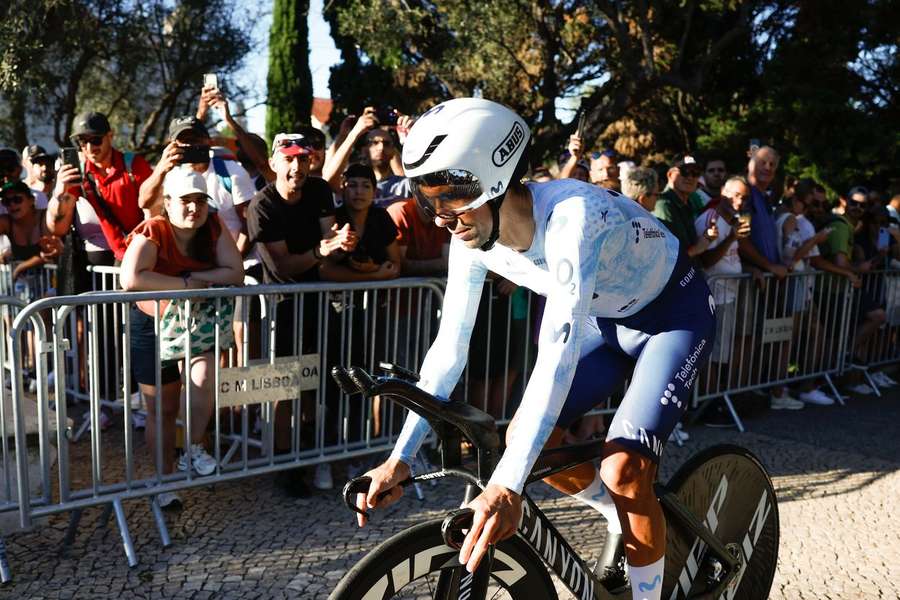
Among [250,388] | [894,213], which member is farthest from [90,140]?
[894,213]

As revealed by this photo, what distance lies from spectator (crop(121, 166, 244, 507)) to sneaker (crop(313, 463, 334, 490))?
69 centimetres

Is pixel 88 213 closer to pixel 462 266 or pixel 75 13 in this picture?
pixel 462 266

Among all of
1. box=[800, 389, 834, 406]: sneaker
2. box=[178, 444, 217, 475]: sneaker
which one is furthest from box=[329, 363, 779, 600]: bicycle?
box=[800, 389, 834, 406]: sneaker

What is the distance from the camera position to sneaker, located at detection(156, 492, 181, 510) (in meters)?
4.45

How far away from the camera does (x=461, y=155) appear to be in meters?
2.15

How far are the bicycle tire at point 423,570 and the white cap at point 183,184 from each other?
2.84 m

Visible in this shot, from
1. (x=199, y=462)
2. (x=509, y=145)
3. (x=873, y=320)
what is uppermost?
(x=509, y=145)

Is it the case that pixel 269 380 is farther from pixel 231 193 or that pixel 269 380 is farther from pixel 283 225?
pixel 231 193

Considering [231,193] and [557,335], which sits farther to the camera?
[231,193]

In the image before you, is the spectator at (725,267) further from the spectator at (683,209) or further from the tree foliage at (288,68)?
the tree foliage at (288,68)

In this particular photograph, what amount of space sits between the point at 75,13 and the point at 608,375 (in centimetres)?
1628

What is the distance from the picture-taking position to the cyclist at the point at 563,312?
216 centimetres

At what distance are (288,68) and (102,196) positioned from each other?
15.9 meters

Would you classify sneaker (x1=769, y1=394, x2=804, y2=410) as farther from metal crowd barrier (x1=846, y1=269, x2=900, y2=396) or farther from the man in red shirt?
the man in red shirt
